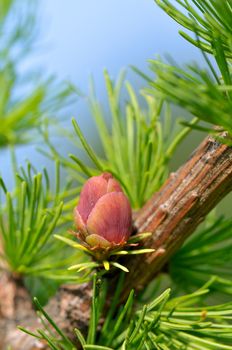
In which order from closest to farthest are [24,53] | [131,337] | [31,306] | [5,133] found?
[131,337] → [31,306] → [5,133] → [24,53]

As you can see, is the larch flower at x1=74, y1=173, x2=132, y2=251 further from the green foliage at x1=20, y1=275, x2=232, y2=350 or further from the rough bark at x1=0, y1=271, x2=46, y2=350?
the rough bark at x1=0, y1=271, x2=46, y2=350

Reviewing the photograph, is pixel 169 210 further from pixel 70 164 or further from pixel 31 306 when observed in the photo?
pixel 31 306

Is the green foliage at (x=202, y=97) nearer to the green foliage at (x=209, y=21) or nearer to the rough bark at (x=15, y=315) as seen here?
the green foliage at (x=209, y=21)

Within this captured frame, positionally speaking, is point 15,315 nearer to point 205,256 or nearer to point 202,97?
point 205,256

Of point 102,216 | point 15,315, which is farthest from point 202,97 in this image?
point 15,315

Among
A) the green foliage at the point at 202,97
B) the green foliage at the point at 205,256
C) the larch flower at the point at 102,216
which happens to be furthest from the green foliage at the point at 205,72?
the green foliage at the point at 205,256

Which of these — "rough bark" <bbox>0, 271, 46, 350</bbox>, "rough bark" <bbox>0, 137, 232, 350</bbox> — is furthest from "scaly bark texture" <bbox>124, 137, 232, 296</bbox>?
"rough bark" <bbox>0, 271, 46, 350</bbox>

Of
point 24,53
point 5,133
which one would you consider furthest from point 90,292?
point 24,53
